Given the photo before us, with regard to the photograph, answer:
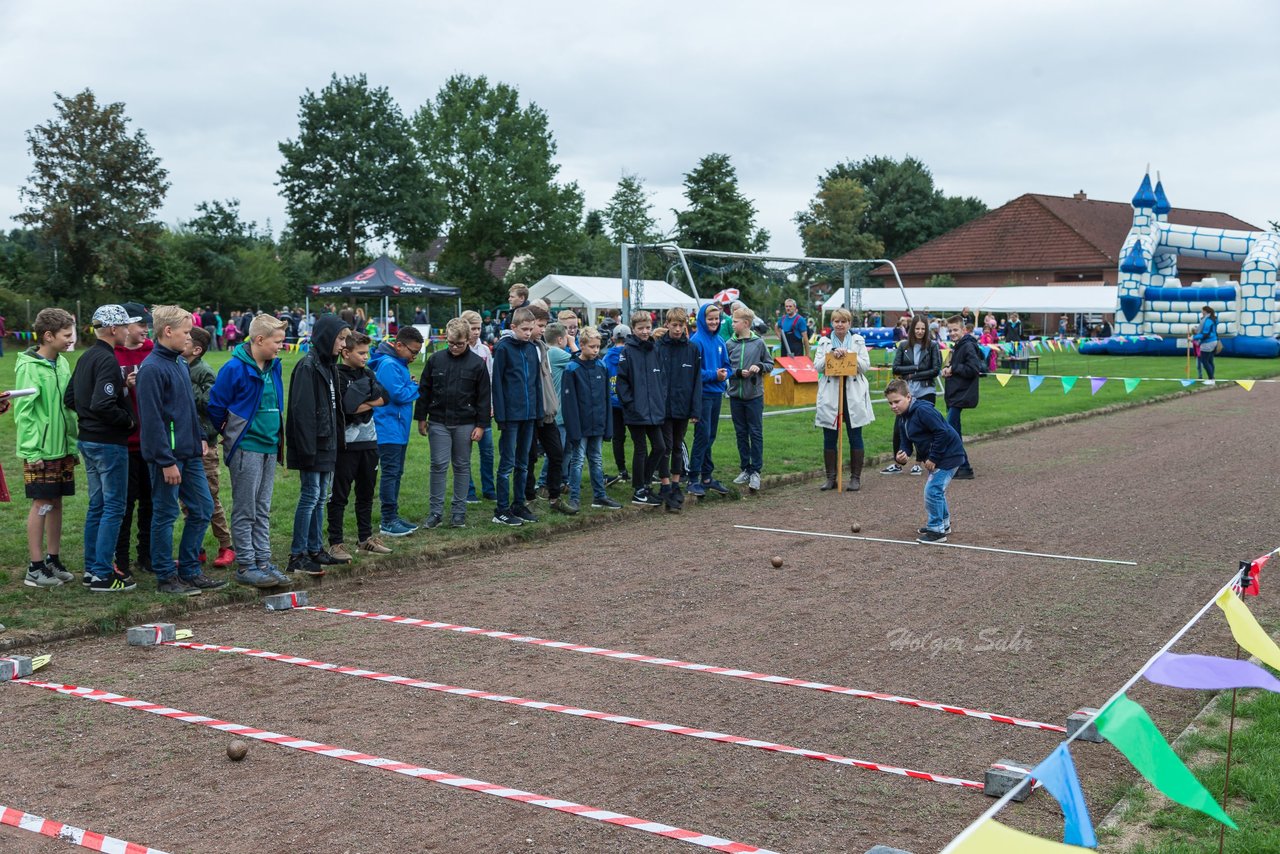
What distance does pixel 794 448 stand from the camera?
1694 cm

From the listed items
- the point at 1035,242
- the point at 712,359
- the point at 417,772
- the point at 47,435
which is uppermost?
the point at 1035,242

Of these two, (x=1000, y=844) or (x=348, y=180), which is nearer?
(x=1000, y=844)

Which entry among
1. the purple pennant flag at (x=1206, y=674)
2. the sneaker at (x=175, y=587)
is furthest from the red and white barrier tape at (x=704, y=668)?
the purple pennant flag at (x=1206, y=674)

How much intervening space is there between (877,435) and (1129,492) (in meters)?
5.32

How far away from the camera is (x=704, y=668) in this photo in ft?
22.7

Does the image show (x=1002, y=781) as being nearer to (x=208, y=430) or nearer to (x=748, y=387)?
(x=208, y=430)

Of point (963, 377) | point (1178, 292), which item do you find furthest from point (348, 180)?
point (963, 377)

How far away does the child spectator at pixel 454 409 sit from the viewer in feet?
36.1

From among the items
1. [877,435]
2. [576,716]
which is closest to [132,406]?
[576,716]

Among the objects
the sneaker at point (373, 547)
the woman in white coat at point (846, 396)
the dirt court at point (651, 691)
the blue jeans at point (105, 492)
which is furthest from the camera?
the woman in white coat at point (846, 396)

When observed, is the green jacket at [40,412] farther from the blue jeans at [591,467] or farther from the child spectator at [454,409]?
the blue jeans at [591,467]

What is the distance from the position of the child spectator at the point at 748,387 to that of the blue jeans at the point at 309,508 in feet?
18.2

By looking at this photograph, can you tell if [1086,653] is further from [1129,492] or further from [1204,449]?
[1204,449]

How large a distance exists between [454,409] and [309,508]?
2.12m
